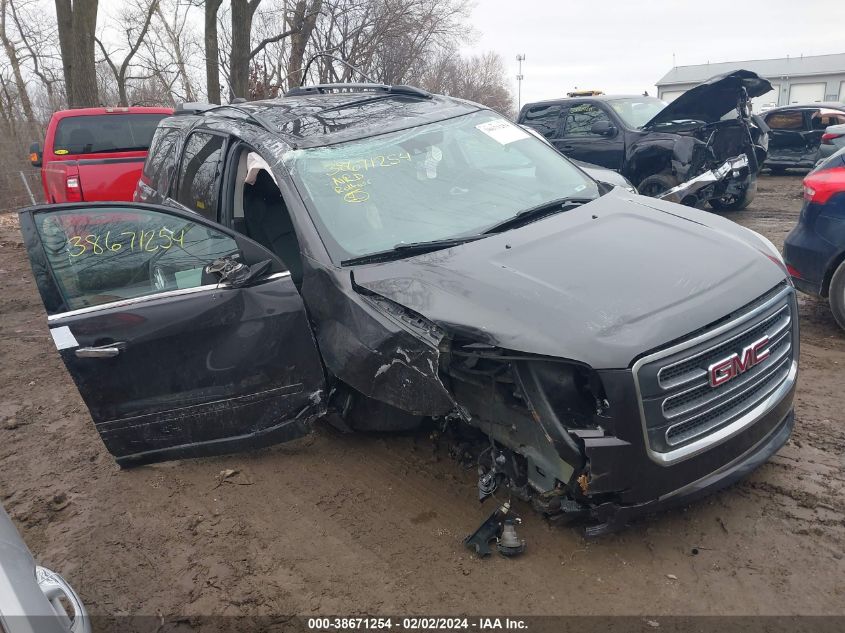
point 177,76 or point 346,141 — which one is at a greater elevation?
point 177,76

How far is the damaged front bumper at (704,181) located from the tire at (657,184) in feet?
0.84

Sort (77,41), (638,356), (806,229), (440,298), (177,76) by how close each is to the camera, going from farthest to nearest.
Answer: (177,76), (77,41), (806,229), (440,298), (638,356)

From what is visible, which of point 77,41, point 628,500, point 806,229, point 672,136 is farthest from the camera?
point 77,41

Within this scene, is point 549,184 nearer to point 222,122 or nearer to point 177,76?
point 222,122

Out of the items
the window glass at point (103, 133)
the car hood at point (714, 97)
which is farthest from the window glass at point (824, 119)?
the window glass at point (103, 133)

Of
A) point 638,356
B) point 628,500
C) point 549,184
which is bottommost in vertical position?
point 628,500

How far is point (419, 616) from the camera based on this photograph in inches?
100

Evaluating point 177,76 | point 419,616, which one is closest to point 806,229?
point 419,616

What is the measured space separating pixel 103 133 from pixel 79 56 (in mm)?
7107

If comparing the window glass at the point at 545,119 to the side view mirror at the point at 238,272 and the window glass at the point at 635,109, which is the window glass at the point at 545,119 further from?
the side view mirror at the point at 238,272

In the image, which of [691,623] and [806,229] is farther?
[806,229]

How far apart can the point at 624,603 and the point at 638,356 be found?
0.98m

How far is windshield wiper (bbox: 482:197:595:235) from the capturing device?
3314mm

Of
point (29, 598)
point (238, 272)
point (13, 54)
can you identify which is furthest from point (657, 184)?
point (13, 54)
